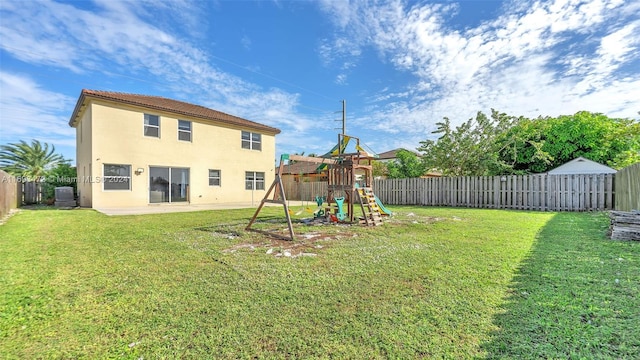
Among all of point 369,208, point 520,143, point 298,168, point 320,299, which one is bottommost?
point 320,299

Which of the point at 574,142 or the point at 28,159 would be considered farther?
the point at 28,159

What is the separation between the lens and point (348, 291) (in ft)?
10.0

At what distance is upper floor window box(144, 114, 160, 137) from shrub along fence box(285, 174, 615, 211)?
8.41 metres

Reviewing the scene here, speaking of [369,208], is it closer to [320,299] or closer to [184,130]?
[320,299]

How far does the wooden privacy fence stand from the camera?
1127cm

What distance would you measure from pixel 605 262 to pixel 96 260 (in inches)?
310

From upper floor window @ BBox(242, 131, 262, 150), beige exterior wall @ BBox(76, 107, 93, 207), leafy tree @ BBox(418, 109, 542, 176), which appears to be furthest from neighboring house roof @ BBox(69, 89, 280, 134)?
leafy tree @ BBox(418, 109, 542, 176)

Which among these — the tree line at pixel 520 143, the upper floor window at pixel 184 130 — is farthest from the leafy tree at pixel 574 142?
the upper floor window at pixel 184 130

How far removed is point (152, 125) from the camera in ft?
46.2

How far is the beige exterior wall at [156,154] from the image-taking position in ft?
41.0

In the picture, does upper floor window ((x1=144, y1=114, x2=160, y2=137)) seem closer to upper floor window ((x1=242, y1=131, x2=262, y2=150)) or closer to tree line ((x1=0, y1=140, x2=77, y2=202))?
upper floor window ((x1=242, y1=131, x2=262, y2=150))

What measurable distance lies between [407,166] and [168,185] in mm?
16082

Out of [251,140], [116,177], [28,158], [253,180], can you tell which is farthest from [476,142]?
[28,158]

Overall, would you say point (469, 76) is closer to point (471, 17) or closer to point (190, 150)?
point (471, 17)
